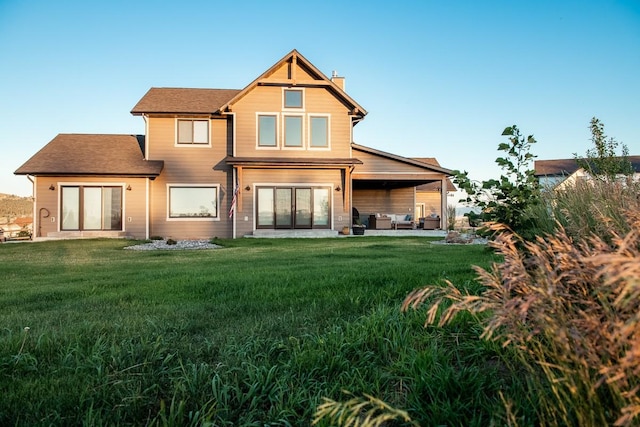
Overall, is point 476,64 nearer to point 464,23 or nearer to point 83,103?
point 464,23

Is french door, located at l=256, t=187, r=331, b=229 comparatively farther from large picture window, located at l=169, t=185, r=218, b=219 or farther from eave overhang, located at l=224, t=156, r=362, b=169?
large picture window, located at l=169, t=185, r=218, b=219

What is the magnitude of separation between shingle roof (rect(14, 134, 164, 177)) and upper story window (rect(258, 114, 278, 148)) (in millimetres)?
4432

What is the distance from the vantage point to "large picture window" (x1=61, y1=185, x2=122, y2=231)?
53.6 feet

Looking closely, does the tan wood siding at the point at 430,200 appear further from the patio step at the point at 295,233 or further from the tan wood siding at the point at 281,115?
the patio step at the point at 295,233

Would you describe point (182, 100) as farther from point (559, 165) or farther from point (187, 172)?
point (559, 165)

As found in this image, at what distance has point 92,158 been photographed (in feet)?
55.7

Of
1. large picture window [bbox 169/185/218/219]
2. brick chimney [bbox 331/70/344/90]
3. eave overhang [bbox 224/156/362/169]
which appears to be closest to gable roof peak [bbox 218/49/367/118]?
eave overhang [bbox 224/156/362/169]

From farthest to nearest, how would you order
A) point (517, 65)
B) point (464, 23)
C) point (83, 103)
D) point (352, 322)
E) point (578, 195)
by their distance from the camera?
point (83, 103) → point (517, 65) → point (464, 23) → point (578, 195) → point (352, 322)

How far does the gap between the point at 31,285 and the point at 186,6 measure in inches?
517

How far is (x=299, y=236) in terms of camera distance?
16438mm

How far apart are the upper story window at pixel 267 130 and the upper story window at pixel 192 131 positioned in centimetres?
237

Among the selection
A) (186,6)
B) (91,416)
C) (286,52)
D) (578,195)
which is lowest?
(91,416)

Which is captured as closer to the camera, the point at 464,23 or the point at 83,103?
the point at 464,23

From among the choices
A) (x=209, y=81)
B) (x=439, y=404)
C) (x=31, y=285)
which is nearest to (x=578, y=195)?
(x=439, y=404)
